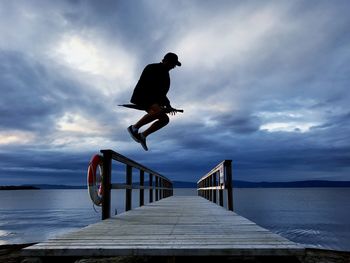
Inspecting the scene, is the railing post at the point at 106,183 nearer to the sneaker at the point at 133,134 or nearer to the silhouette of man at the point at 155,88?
the sneaker at the point at 133,134

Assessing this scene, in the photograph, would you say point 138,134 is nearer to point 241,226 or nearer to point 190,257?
point 241,226

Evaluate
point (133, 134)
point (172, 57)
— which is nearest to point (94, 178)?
point (133, 134)

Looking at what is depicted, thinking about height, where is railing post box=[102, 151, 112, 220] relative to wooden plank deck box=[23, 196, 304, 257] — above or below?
above

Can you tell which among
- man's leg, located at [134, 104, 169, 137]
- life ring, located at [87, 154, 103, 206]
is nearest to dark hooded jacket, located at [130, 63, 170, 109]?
man's leg, located at [134, 104, 169, 137]

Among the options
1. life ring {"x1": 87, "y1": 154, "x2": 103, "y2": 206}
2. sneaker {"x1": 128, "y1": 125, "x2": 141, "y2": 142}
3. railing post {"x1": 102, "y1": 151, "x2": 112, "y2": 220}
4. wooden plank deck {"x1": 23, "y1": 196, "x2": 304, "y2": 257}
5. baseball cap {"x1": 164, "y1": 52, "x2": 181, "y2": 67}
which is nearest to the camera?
A: wooden plank deck {"x1": 23, "y1": 196, "x2": 304, "y2": 257}

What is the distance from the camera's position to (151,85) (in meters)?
5.25

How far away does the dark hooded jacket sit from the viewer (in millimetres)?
5262

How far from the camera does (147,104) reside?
5320mm

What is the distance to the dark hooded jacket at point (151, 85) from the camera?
5.26 m

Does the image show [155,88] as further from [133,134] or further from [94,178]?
[94,178]

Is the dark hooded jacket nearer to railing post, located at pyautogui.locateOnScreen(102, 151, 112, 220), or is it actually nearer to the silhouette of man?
the silhouette of man

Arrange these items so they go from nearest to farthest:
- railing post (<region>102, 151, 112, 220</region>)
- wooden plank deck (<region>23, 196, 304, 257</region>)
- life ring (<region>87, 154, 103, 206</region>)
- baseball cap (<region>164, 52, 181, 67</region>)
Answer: wooden plank deck (<region>23, 196, 304, 257</region>)
baseball cap (<region>164, 52, 181, 67</region>)
railing post (<region>102, 151, 112, 220</region>)
life ring (<region>87, 154, 103, 206</region>)

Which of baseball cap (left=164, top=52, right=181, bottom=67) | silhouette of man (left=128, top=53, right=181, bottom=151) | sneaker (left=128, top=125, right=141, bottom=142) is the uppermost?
Result: baseball cap (left=164, top=52, right=181, bottom=67)

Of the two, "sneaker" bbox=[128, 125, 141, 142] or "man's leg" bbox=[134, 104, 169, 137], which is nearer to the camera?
"man's leg" bbox=[134, 104, 169, 137]
